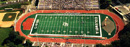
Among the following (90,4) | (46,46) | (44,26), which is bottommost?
(46,46)

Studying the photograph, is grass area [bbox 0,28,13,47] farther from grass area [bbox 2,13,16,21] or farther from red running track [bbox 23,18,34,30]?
red running track [bbox 23,18,34,30]

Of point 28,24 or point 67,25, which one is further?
point 28,24

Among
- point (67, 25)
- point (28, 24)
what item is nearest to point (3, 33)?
point (28, 24)

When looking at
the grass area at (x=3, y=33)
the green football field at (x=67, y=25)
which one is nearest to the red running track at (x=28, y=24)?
the green football field at (x=67, y=25)

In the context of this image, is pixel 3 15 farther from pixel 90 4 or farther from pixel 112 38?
pixel 112 38

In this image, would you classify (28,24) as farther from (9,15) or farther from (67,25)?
(67,25)

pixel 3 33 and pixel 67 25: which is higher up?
pixel 67 25

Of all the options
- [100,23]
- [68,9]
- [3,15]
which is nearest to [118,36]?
[100,23]

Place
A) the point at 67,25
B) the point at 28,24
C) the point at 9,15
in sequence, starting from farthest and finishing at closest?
the point at 9,15 < the point at 28,24 < the point at 67,25

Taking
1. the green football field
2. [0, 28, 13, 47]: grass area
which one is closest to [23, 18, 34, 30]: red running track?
the green football field
